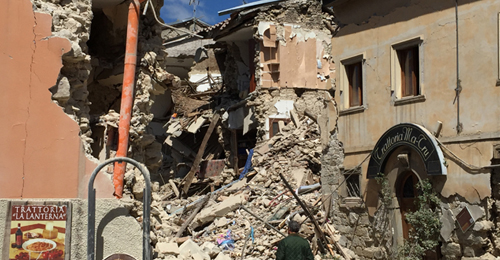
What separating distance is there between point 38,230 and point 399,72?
8.81 metres

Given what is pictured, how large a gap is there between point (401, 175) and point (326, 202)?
9.98ft

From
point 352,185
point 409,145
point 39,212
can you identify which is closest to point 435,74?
point 409,145

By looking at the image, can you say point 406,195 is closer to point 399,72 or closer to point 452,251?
point 452,251

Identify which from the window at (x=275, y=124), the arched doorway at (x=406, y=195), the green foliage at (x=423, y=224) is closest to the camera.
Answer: the green foliage at (x=423, y=224)

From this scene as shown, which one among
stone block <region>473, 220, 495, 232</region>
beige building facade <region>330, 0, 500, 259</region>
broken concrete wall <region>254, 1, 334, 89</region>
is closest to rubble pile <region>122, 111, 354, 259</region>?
beige building facade <region>330, 0, 500, 259</region>

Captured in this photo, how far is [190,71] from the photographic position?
32.2 meters

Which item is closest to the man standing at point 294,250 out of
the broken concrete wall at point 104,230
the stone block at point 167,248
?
the broken concrete wall at point 104,230

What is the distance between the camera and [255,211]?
16.5 metres

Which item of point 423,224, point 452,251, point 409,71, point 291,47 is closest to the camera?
point 452,251

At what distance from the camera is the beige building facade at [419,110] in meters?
11.2

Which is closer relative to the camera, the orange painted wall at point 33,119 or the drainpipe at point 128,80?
the orange painted wall at point 33,119

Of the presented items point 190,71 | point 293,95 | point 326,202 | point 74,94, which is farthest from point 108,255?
point 190,71

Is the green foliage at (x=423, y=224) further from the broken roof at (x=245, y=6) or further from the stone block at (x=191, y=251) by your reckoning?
the broken roof at (x=245, y=6)

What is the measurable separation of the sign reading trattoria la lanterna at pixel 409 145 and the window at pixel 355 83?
1669 mm
